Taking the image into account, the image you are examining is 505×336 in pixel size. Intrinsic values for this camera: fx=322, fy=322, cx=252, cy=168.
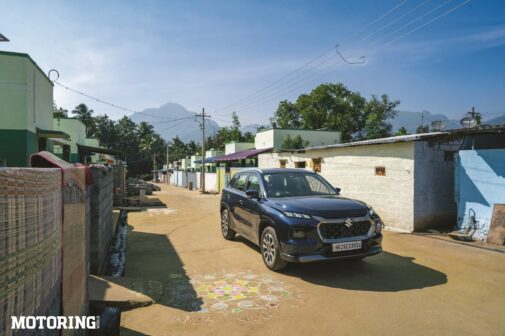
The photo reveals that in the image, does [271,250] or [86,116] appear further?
[86,116]

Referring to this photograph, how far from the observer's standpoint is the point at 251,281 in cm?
518

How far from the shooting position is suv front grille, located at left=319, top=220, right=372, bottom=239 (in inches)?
201

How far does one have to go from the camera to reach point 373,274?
17.9 feet

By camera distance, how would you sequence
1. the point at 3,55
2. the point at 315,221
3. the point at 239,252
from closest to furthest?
the point at 315,221
the point at 239,252
the point at 3,55

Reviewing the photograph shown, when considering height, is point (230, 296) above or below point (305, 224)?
below

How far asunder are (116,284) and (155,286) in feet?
1.79

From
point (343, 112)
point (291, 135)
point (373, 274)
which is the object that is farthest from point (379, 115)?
point (373, 274)

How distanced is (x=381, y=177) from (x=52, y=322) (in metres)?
10.5

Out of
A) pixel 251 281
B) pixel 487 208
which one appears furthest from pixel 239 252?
pixel 487 208

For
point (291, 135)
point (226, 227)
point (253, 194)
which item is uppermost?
point (291, 135)

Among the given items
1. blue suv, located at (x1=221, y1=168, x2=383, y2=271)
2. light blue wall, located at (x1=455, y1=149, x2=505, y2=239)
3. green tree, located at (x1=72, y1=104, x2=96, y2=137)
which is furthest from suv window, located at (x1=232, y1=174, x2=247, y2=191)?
green tree, located at (x1=72, y1=104, x2=96, y2=137)

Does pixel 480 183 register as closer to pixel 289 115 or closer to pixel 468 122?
pixel 468 122

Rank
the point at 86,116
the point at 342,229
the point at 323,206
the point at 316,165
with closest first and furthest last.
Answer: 1. the point at 342,229
2. the point at 323,206
3. the point at 316,165
4. the point at 86,116

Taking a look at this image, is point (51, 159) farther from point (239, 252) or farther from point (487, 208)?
point (487, 208)
